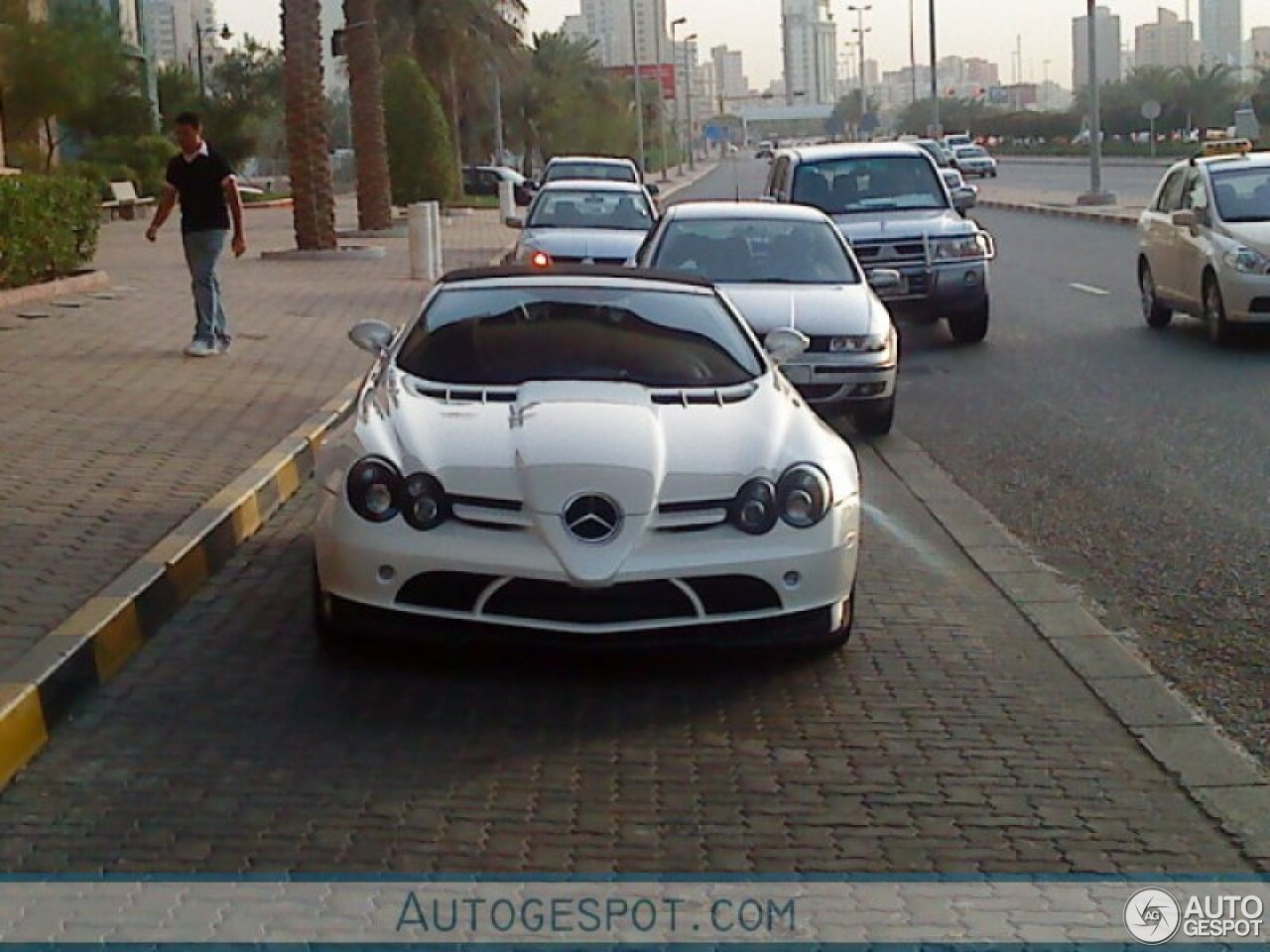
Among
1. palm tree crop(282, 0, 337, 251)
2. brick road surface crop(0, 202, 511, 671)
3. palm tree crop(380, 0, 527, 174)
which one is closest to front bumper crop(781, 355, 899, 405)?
brick road surface crop(0, 202, 511, 671)

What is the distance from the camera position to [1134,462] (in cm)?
1080

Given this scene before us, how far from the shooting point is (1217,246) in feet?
52.7

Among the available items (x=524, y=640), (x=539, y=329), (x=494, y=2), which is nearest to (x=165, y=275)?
(x=539, y=329)

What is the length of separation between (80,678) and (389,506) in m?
1.19

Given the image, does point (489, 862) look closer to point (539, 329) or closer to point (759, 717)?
point (759, 717)

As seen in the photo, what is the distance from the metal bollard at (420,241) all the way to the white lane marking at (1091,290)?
8324 mm

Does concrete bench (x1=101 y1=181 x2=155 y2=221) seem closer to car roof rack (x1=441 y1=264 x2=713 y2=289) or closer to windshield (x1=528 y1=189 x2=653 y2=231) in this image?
windshield (x1=528 y1=189 x2=653 y2=231)

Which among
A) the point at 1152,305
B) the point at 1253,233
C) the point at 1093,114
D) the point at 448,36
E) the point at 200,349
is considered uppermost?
the point at 448,36

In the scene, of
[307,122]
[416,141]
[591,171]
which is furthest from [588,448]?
[416,141]

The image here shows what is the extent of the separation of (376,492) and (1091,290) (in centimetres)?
1774

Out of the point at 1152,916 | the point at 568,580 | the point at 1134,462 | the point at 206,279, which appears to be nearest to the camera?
the point at 1152,916

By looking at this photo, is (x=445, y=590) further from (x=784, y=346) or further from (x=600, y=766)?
(x=784, y=346)

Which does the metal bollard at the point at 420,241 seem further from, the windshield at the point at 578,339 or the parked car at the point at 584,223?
the windshield at the point at 578,339

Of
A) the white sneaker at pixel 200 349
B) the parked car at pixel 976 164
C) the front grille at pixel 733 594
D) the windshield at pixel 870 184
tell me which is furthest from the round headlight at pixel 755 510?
the parked car at pixel 976 164
